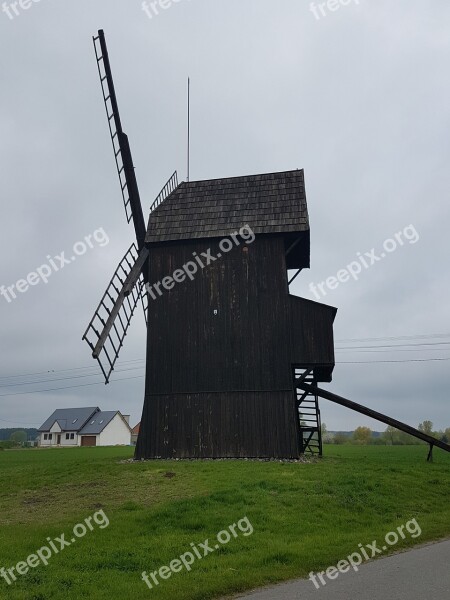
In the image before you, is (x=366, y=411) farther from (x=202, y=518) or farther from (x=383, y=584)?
(x=383, y=584)

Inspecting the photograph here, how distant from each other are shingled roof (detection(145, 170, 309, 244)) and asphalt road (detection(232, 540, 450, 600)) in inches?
529

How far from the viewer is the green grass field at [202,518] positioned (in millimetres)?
7000

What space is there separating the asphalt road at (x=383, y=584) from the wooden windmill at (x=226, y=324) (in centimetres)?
1037

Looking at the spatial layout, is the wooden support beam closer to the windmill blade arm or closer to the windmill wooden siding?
the windmill wooden siding

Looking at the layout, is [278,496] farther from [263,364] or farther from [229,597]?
[263,364]

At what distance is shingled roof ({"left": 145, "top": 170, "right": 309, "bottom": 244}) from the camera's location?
2012 cm

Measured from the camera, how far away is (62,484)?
13953 mm

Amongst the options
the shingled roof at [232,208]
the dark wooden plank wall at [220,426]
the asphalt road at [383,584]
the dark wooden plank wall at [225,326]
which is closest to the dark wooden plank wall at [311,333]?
the dark wooden plank wall at [225,326]

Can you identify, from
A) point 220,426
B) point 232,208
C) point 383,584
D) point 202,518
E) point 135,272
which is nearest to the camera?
point 383,584

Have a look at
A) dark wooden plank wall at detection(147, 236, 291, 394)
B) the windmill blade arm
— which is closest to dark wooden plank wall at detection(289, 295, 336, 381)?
dark wooden plank wall at detection(147, 236, 291, 394)

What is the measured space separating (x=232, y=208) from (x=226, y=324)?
4.78m

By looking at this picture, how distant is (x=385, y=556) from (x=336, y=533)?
119 centimetres

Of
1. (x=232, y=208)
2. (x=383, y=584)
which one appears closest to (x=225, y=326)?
(x=232, y=208)

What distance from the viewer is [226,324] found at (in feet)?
63.9
